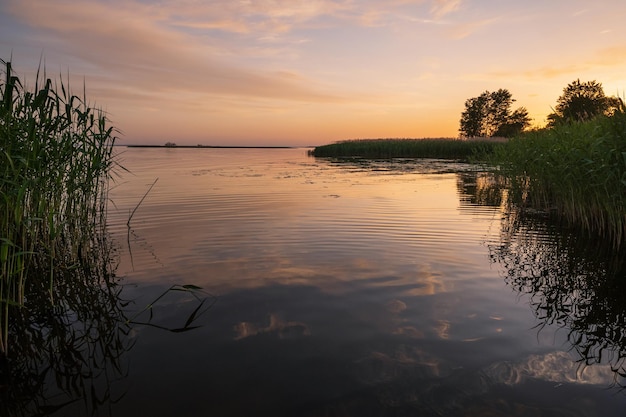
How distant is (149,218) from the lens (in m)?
14.6

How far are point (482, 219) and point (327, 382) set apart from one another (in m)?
Result: 12.1

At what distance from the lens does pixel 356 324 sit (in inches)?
236

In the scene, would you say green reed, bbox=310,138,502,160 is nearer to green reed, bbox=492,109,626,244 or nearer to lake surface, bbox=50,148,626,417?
green reed, bbox=492,109,626,244

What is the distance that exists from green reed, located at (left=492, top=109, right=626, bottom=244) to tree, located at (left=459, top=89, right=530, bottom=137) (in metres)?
87.1

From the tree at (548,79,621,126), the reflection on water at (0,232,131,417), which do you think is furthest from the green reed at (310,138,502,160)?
the reflection on water at (0,232,131,417)

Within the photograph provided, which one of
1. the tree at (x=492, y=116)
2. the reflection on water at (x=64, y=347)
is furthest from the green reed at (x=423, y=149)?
the reflection on water at (x=64, y=347)

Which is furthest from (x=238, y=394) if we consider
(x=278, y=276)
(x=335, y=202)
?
(x=335, y=202)

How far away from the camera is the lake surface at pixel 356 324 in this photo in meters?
4.26

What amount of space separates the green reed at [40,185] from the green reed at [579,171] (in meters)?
11.4

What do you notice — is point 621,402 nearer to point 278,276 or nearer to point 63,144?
point 278,276

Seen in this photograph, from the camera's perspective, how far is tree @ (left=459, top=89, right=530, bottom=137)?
97.8 metres

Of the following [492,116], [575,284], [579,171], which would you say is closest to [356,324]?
[575,284]

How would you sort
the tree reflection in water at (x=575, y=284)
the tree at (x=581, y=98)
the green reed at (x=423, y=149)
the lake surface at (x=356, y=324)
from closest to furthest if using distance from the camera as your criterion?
the lake surface at (x=356, y=324) < the tree reflection in water at (x=575, y=284) < the green reed at (x=423, y=149) < the tree at (x=581, y=98)

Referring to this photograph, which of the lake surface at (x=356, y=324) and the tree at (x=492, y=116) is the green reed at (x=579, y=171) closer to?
the lake surface at (x=356, y=324)
